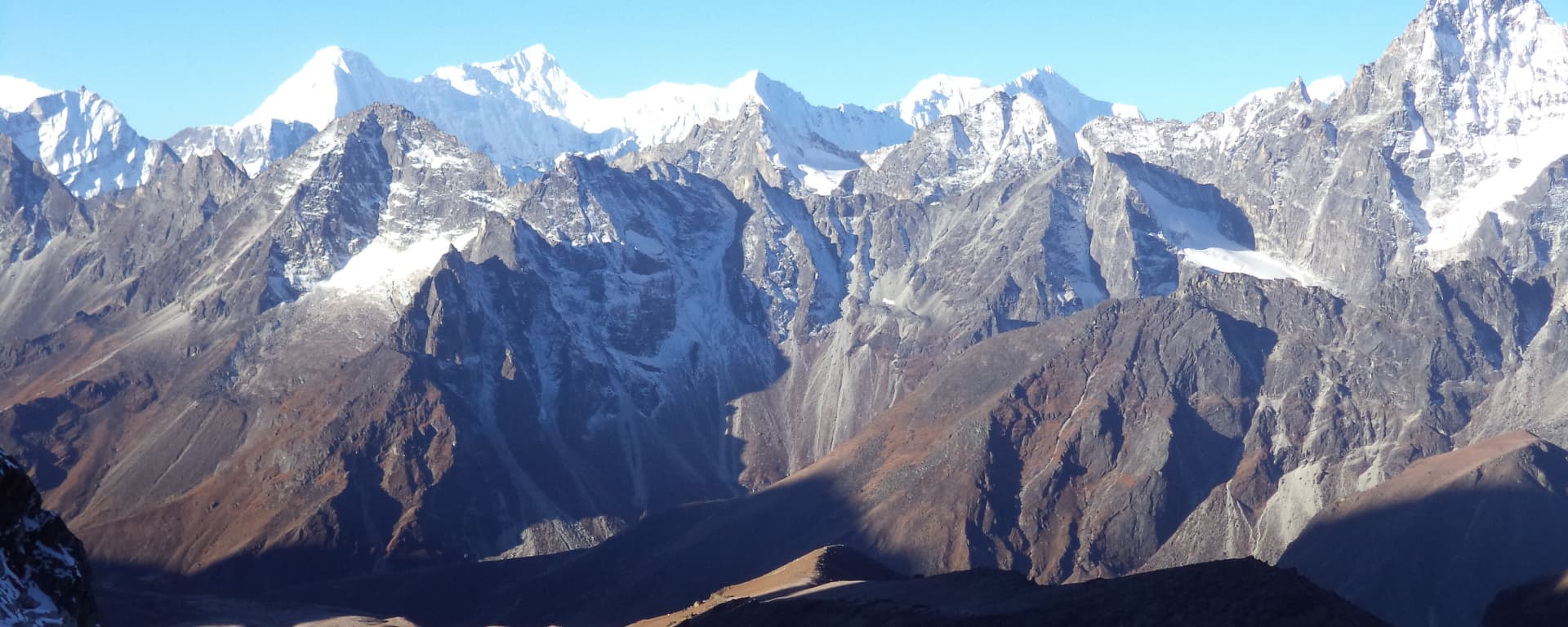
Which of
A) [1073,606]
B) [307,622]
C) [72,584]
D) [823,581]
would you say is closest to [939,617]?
[1073,606]

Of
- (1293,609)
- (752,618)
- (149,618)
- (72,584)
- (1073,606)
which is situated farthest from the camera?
(149,618)

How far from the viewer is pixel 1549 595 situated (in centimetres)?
12225

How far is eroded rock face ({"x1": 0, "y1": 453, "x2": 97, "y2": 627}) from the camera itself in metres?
54.8

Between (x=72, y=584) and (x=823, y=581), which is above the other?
(x=72, y=584)

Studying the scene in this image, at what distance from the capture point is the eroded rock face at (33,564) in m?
54.8

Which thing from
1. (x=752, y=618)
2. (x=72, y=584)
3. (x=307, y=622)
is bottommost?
(x=307, y=622)

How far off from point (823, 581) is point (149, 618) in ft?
285

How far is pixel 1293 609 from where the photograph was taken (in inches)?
3278

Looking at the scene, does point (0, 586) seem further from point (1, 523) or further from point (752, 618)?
point (752, 618)

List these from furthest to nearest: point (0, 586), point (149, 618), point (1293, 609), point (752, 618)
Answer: point (149, 618), point (752, 618), point (1293, 609), point (0, 586)

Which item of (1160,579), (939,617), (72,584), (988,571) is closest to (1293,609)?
(1160,579)

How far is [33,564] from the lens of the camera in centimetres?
5675

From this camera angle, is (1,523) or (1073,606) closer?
(1,523)

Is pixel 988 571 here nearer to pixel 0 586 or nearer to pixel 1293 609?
pixel 1293 609
